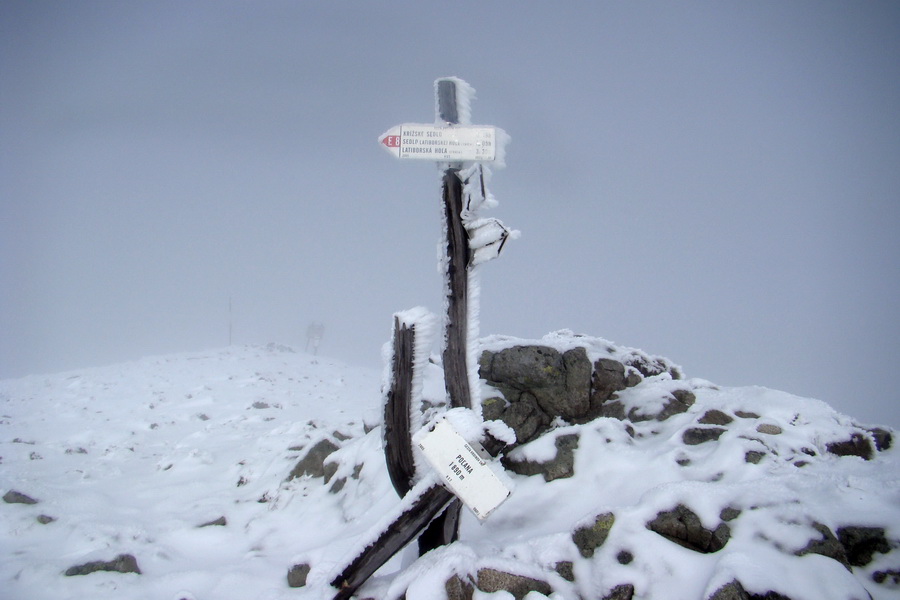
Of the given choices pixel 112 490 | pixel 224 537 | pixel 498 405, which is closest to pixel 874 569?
pixel 498 405

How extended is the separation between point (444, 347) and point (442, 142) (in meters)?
2.63

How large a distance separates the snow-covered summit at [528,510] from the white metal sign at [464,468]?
914 mm

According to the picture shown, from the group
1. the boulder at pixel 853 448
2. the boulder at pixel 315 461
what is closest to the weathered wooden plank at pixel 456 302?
the boulder at pixel 315 461

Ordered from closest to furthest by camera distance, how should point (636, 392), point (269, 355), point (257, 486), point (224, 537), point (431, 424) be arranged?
1. point (431, 424)
2. point (224, 537)
3. point (636, 392)
4. point (257, 486)
5. point (269, 355)

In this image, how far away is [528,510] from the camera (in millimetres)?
6297

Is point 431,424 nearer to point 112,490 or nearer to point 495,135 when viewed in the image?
point 495,135

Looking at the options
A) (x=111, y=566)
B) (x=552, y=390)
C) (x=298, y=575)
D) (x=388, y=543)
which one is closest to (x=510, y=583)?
(x=388, y=543)

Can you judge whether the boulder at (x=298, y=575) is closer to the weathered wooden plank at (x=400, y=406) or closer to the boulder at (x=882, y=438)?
the weathered wooden plank at (x=400, y=406)

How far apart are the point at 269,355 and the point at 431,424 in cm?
2583

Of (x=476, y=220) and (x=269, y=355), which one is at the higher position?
(x=476, y=220)

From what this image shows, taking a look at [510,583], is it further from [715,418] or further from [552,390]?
[715,418]

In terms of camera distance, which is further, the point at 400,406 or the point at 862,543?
the point at 400,406

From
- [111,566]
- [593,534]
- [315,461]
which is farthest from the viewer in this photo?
[315,461]

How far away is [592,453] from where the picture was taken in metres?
6.81
